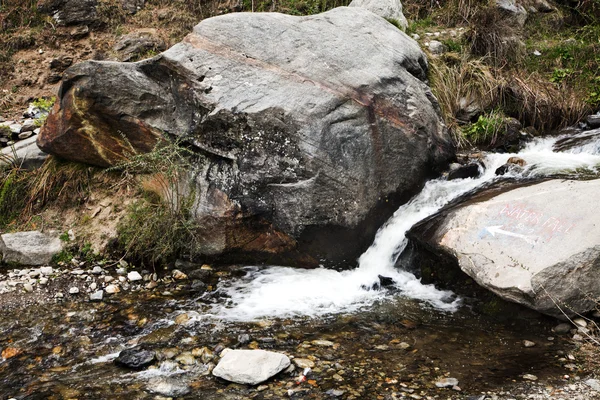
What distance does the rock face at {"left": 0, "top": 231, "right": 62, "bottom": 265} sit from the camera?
5641 millimetres

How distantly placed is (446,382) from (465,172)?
3.20 metres

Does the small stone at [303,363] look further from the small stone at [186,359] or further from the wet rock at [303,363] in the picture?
the small stone at [186,359]

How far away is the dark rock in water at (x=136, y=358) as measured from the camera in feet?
12.8

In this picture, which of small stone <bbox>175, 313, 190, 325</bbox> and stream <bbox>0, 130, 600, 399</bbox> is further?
small stone <bbox>175, 313, 190, 325</bbox>

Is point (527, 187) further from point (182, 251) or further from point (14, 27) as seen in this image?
point (14, 27)

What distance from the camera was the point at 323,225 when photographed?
547cm

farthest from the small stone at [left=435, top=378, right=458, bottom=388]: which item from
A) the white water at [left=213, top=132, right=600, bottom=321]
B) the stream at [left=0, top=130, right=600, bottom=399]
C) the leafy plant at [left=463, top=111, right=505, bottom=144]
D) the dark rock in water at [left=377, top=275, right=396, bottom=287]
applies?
the leafy plant at [left=463, top=111, right=505, bottom=144]

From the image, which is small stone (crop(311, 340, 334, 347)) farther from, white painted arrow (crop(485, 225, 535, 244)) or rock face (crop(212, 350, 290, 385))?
white painted arrow (crop(485, 225, 535, 244))

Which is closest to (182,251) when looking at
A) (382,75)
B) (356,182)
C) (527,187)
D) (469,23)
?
(356,182)

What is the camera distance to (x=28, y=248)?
224 inches

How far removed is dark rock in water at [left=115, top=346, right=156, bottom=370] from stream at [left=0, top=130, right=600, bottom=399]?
0.18 ft

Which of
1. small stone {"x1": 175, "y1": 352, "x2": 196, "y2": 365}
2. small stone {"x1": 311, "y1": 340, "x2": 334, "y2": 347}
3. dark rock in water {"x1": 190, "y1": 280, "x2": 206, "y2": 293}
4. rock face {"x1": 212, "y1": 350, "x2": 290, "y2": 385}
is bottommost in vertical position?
dark rock in water {"x1": 190, "y1": 280, "x2": 206, "y2": 293}

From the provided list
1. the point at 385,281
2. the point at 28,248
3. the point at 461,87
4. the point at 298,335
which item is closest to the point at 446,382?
the point at 298,335

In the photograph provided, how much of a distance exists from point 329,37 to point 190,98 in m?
1.75
